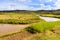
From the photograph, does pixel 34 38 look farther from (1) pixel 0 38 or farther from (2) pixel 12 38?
(1) pixel 0 38

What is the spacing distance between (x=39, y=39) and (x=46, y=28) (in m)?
5.40

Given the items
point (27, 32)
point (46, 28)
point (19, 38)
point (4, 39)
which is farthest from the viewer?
point (46, 28)

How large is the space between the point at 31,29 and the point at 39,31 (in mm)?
953

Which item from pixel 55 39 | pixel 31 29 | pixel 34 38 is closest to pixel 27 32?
pixel 31 29

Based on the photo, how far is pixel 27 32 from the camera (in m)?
16.5

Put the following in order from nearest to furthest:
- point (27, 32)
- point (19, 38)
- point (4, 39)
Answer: point (4, 39) → point (19, 38) → point (27, 32)

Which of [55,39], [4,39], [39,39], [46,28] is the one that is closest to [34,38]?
[39,39]

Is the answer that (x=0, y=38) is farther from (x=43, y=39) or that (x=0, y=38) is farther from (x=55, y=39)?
(x=55, y=39)

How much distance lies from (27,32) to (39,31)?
1.31 meters

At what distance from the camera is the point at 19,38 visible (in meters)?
13.8

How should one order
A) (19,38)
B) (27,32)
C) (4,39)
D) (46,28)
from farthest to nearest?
1. (46,28)
2. (27,32)
3. (19,38)
4. (4,39)

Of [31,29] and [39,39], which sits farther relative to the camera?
[31,29]

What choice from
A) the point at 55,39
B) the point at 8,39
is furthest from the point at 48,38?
the point at 8,39

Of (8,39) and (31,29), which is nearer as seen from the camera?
→ (8,39)
